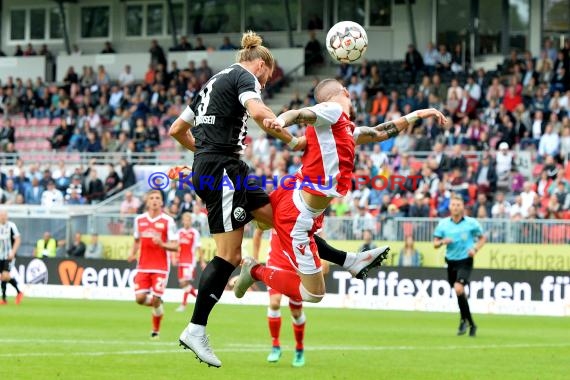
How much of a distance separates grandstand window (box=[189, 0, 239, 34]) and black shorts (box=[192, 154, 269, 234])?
3155cm

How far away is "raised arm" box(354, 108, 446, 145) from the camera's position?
436 inches

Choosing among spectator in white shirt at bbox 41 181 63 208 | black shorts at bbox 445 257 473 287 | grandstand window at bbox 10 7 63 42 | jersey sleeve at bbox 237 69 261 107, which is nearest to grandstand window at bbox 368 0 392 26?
spectator in white shirt at bbox 41 181 63 208

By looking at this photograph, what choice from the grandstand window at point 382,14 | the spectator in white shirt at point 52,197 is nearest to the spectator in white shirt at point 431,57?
the grandstand window at point 382,14

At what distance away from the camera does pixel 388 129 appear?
11.4 meters

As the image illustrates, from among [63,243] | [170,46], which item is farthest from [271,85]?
[63,243]

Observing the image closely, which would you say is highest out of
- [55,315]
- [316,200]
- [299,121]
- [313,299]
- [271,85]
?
[271,85]

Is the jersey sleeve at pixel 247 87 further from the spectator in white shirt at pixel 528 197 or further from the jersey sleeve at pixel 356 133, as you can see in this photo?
the spectator in white shirt at pixel 528 197

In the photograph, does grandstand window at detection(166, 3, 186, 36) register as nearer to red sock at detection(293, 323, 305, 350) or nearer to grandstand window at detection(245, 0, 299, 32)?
grandstand window at detection(245, 0, 299, 32)

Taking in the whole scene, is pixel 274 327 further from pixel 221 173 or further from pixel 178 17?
pixel 178 17

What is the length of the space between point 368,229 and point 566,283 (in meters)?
4.75

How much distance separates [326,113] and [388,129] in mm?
1197

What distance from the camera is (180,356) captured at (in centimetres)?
1320

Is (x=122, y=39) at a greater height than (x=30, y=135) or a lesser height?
greater

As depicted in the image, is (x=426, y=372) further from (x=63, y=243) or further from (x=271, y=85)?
(x=271, y=85)
